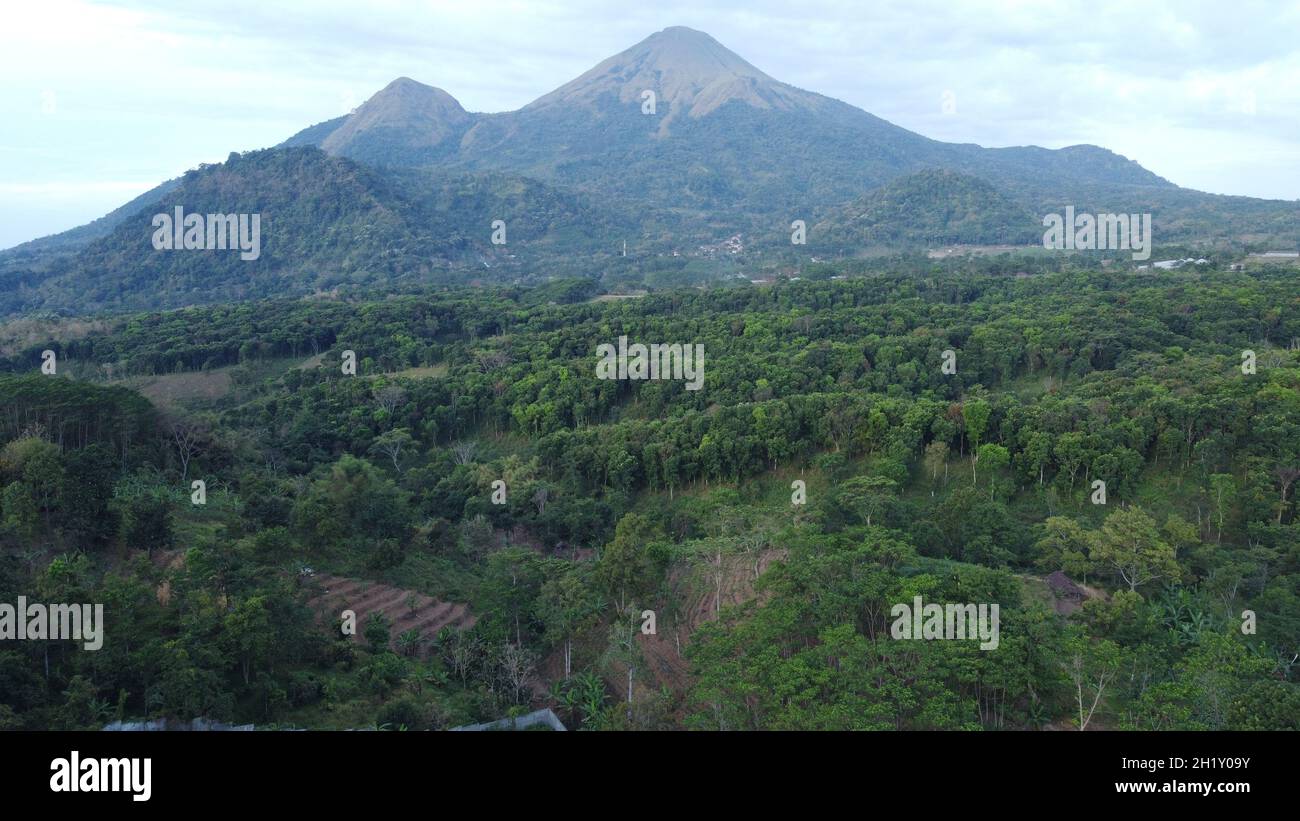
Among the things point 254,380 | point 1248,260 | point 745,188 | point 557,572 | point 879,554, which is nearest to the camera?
point 879,554

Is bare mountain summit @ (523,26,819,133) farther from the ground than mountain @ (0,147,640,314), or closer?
farther from the ground

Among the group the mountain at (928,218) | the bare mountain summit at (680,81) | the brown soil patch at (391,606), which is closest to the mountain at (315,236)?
the mountain at (928,218)

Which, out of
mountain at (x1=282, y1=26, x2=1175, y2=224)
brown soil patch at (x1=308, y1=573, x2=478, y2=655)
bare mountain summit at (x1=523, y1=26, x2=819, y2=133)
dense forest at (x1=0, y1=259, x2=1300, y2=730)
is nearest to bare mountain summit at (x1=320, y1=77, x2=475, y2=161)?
mountain at (x1=282, y1=26, x2=1175, y2=224)

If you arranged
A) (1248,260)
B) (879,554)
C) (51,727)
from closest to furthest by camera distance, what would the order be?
(51,727) → (879,554) → (1248,260)

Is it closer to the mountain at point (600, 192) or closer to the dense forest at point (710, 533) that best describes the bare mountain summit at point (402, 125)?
the mountain at point (600, 192)

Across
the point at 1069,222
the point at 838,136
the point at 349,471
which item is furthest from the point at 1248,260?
the point at 838,136

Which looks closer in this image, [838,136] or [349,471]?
[349,471]

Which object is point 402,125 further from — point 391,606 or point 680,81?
point 391,606

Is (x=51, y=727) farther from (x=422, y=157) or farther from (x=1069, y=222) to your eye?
(x=422, y=157)

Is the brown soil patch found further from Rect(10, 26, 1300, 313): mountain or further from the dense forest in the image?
Rect(10, 26, 1300, 313): mountain
